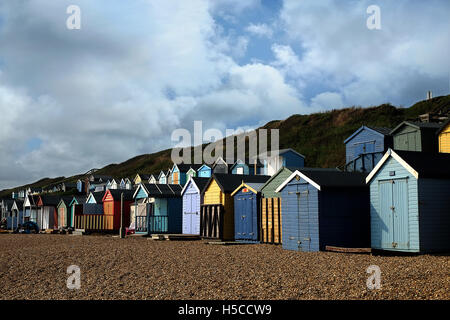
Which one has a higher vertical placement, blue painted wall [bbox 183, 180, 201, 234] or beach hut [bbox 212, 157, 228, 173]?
beach hut [bbox 212, 157, 228, 173]

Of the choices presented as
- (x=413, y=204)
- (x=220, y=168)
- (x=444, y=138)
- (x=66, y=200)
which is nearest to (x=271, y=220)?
(x=413, y=204)

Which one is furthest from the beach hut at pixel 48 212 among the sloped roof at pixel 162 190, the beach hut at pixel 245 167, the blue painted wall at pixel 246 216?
the blue painted wall at pixel 246 216

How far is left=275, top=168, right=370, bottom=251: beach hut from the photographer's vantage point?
1991 centimetres

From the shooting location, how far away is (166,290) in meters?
11.1

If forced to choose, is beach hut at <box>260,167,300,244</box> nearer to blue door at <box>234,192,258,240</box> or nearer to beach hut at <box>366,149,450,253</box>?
blue door at <box>234,192,258,240</box>

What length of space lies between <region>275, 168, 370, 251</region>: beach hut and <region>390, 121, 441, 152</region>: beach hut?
34.7ft

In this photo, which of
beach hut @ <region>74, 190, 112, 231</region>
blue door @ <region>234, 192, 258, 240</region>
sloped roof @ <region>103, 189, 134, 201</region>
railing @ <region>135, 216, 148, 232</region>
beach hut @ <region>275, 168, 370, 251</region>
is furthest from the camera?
sloped roof @ <region>103, 189, 134, 201</region>

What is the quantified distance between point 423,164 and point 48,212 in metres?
45.0

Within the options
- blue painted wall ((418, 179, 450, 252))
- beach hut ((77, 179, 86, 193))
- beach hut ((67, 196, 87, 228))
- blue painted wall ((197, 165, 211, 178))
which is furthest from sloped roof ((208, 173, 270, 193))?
beach hut ((77, 179, 86, 193))

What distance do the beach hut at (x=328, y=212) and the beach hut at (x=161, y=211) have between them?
52.7 feet
